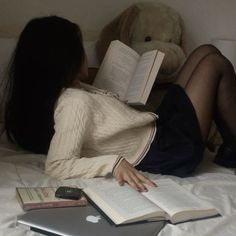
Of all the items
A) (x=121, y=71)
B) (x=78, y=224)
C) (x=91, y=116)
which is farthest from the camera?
(x=121, y=71)

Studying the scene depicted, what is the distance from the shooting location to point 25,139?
1.48m

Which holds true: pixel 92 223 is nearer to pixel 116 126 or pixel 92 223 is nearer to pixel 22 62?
pixel 116 126

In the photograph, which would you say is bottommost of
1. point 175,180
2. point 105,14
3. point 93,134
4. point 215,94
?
point 175,180

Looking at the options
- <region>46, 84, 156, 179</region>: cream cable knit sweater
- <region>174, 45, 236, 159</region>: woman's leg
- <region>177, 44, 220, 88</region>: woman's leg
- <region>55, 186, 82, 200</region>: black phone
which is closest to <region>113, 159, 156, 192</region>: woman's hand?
<region>46, 84, 156, 179</region>: cream cable knit sweater

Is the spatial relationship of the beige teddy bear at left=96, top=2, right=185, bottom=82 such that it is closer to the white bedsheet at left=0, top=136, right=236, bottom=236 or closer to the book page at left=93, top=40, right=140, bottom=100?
the book page at left=93, top=40, right=140, bottom=100

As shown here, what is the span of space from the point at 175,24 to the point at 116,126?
3.02 feet

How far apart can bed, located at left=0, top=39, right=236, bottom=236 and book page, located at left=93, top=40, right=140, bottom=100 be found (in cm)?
38

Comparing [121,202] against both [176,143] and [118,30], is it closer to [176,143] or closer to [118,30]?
[176,143]

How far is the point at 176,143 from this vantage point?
4.76 ft

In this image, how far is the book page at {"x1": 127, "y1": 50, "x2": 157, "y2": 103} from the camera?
1.50 meters

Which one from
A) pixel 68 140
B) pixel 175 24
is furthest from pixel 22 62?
pixel 175 24

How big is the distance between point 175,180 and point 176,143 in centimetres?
15

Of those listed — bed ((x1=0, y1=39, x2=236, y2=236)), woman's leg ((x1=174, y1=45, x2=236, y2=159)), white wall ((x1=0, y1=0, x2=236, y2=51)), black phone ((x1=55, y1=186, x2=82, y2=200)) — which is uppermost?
white wall ((x1=0, y1=0, x2=236, y2=51))

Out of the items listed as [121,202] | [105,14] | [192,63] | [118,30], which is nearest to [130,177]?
[121,202]
